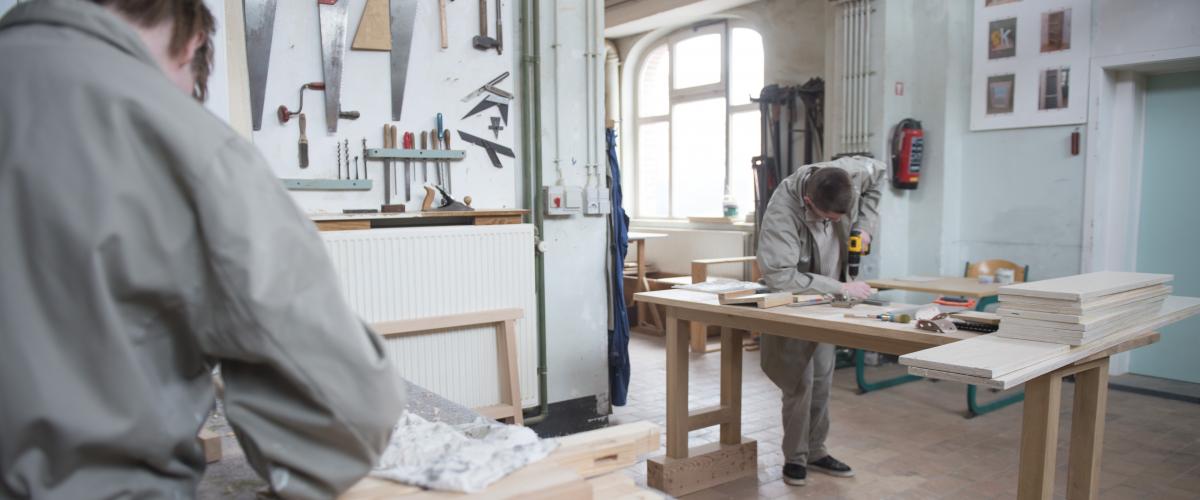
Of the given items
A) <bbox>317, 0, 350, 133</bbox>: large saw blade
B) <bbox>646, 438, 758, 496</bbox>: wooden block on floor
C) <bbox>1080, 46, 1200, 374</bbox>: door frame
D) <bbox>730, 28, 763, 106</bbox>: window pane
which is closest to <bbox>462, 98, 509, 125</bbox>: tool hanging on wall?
<bbox>317, 0, 350, 133</bbox>: large saw blade

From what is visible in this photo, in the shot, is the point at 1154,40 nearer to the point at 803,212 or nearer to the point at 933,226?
the point at 933,226

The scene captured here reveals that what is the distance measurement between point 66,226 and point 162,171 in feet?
0.38

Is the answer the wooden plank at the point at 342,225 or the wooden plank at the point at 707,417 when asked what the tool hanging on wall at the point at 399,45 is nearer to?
the wooden plank at the point at 342,225

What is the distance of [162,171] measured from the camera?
2.94 ft

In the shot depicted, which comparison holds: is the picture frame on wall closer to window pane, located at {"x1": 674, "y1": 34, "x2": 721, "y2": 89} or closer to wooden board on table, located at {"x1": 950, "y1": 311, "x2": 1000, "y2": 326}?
window pane, located at {"x1": 674, "y1": 34, "x2": 721, "y2": 89}

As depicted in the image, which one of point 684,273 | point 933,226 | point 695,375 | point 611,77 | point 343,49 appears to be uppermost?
point 611,77

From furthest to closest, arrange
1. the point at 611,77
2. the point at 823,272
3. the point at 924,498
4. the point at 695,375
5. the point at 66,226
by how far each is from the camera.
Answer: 1. the point at 611,77
2. the point at 695,375
3. the point at 823,272
4. the point at 924,498
5. the point at 66,226

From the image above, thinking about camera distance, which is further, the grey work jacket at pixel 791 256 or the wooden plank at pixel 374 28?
the wooden plank at pixel 374 28

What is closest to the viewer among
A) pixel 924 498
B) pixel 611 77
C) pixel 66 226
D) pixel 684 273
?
pixel 66 226

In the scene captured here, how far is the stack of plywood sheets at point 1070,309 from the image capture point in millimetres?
2303

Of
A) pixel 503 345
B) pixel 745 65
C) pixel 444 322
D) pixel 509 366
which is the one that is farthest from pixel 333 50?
pixel 745 65

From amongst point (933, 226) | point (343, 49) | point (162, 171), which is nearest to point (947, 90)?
point (933, 226)

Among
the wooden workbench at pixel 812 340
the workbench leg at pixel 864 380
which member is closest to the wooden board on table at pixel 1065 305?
the wooden workbench at pixel 812 340

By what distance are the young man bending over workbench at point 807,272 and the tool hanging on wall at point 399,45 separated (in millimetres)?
1867
